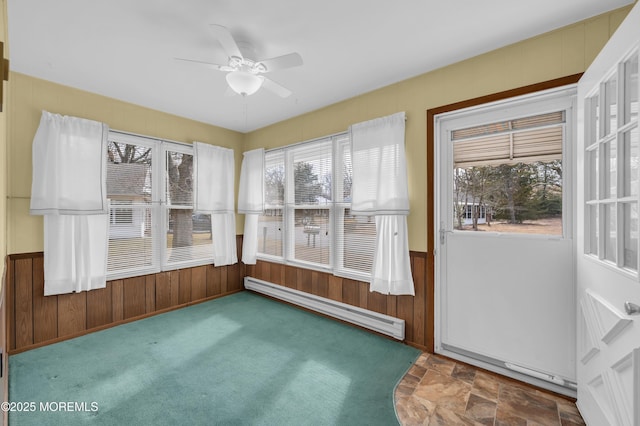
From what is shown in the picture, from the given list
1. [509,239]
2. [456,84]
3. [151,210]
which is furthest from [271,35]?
[151,210]

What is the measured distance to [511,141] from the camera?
228 cm

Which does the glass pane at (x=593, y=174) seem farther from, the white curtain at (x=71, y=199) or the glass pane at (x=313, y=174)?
the white curtain at (x=71, y=199)

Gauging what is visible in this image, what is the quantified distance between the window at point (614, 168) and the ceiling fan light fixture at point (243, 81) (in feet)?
7.10

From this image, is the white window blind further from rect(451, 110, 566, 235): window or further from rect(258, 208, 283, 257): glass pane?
rect(258, 208, 283, 257): glass pane

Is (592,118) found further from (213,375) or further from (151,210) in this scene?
(151,210)

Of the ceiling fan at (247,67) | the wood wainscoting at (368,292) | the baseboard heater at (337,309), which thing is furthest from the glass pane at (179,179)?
the ceiling fan at (247,67)

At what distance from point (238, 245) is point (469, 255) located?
3.36 m

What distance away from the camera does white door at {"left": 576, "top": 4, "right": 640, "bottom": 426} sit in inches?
50.5

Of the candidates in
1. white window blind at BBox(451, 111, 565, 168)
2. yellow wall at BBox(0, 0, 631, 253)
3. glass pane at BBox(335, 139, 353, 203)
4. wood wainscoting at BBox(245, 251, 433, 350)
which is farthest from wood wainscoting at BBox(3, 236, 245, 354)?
white window blind at BBox(451, 111, 565, 168)

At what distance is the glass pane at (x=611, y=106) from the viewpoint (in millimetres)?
1445

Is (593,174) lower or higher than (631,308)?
higher

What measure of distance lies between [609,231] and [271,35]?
2455 mm

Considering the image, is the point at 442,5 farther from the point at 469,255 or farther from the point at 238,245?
the point at 238,245

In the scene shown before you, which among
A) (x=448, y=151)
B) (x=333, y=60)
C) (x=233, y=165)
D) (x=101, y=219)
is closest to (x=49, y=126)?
(x=101, y=219)
